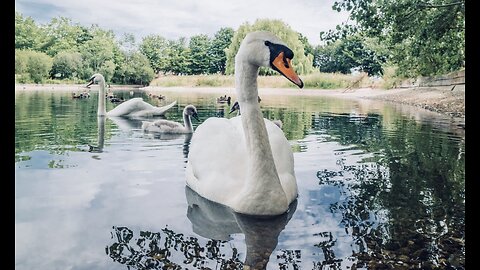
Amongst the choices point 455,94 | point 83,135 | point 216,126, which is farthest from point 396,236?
point 455,94

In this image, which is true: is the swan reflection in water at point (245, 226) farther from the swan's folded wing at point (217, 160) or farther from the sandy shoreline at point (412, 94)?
the sandy shoreline at point (412, 94)

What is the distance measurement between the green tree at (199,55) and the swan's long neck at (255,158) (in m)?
31.3

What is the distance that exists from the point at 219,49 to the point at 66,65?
1085 cm

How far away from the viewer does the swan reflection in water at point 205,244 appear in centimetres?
227

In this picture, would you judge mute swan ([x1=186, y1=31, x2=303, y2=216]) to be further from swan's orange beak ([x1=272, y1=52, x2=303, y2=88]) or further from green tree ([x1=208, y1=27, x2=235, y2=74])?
green tree ([x1=208, y1=27, x2=235, y2=74])

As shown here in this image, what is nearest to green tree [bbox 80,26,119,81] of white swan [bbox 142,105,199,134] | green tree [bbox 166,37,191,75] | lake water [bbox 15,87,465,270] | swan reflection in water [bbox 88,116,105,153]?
green tree [bbox 166,37,191,75]

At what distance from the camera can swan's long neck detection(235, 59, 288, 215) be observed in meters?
2.89

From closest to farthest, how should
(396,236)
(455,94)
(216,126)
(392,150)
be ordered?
(396,236), (216,126), (392,150), (455,94)

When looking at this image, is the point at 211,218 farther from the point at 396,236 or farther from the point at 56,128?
the point at 56,128

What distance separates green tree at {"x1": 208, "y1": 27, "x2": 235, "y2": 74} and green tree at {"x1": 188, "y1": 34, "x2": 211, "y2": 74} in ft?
1.21

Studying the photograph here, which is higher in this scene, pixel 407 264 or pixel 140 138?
pixel 140 138

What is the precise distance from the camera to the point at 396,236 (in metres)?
2.62

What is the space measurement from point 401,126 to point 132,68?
26519 millimetres

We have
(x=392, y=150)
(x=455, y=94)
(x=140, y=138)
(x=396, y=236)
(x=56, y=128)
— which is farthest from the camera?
(x=455, y=94)
